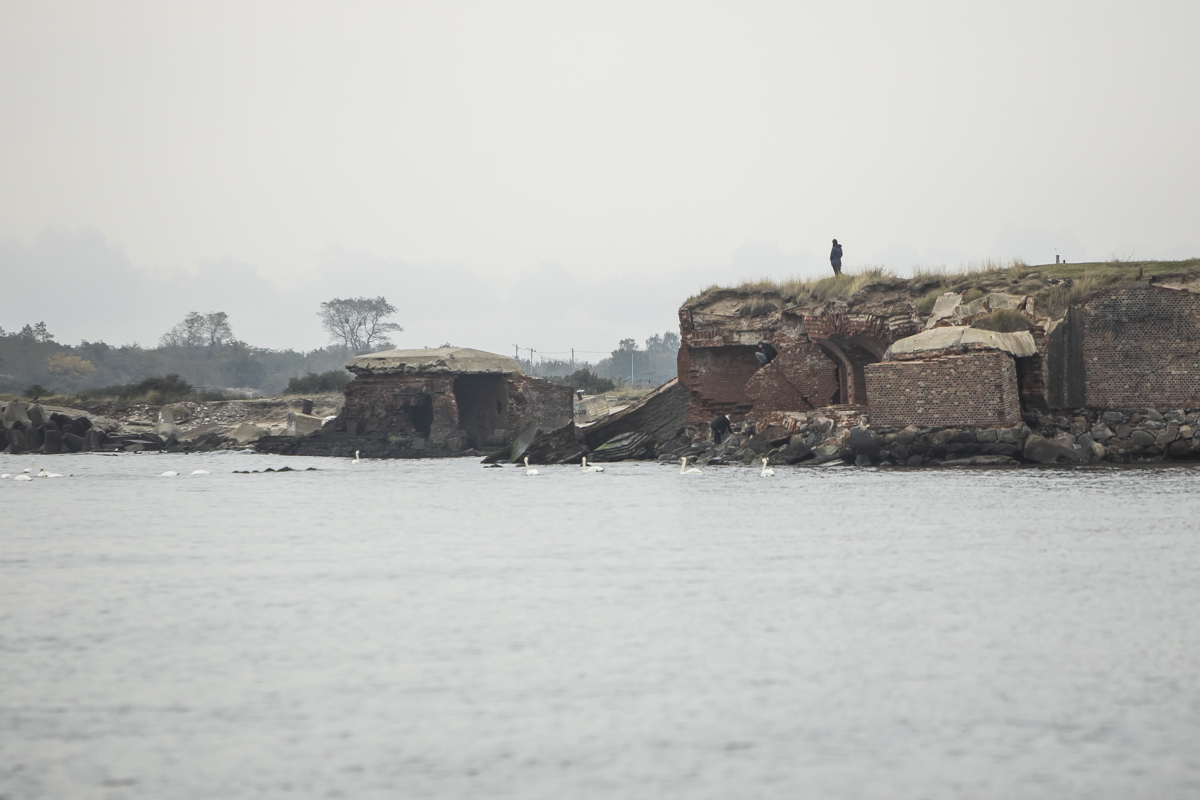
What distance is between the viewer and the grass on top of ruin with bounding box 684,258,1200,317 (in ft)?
63.7

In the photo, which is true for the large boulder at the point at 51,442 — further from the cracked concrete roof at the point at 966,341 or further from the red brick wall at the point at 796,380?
the cracked concrete roof at the point at 966,341

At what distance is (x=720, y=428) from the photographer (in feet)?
76.6

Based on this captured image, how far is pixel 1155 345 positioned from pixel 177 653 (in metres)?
18.0

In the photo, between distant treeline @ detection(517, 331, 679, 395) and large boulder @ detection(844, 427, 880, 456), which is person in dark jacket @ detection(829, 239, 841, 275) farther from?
distant treeline @ detection(517, 331, 679, 395)

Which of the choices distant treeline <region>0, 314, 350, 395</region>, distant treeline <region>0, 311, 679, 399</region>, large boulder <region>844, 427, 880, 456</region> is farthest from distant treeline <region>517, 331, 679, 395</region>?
large boulder <region>844, 427, 880, 456</region>

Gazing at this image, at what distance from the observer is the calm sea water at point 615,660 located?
3.28 metres

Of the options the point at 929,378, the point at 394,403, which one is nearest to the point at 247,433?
the point at 394,403

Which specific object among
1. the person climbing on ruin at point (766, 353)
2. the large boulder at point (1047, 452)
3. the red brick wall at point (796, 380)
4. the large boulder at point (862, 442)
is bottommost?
the large boulder at point (1047, 452)

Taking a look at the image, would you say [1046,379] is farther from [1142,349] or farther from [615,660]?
[615,660]

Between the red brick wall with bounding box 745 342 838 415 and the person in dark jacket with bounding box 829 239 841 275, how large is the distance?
2478 mm

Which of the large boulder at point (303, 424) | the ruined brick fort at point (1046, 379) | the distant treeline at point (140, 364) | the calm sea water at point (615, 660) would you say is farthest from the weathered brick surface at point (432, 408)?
the distant treeline at point (140, 364)

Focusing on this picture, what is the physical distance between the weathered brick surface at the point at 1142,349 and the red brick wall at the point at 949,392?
5.25ft

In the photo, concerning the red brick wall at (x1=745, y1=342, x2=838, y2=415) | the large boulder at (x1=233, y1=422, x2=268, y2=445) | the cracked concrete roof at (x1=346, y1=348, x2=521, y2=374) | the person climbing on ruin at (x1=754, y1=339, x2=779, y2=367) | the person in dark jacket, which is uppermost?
the person in dark jacket

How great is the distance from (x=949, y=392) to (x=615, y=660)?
14810mm
